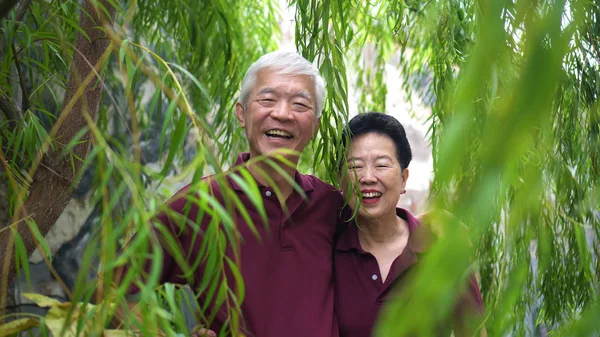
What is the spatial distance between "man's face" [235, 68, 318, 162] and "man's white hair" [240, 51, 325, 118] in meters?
0.01

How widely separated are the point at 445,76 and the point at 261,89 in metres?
0.50

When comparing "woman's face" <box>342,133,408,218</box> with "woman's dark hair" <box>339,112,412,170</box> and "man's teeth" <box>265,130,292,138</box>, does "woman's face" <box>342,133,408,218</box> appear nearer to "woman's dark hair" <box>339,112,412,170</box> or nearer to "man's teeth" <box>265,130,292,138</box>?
"woman's dark hair" <box>339,112,412,170</box>

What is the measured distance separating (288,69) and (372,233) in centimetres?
42

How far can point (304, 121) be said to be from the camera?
1669mm

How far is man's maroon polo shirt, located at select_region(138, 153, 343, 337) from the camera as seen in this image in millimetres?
1582

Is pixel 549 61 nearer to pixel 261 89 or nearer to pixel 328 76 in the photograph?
pixel 328 76

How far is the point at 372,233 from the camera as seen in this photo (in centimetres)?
177

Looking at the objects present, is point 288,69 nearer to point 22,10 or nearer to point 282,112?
point 282,112

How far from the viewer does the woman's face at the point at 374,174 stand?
5.59 feet

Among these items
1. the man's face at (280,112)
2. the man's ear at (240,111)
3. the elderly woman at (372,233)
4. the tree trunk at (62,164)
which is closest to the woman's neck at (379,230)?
the elderly woman at (372,233)

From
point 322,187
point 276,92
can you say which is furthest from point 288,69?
point 322,187

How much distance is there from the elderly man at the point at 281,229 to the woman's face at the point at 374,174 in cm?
10

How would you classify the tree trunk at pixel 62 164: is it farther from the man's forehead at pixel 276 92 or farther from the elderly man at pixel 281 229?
the man's forehead at pixel 276 92

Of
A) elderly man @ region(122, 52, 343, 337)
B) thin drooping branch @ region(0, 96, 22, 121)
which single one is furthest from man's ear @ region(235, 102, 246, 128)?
thin drooping branch @ region(0, 96, 22, 121)
